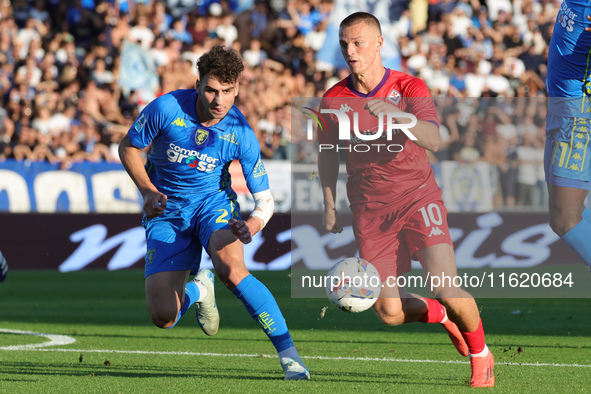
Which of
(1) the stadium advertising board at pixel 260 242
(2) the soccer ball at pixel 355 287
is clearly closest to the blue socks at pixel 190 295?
(2) the soccer ball at pixel 355 287

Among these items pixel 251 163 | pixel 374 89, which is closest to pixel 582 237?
pixel 374 89

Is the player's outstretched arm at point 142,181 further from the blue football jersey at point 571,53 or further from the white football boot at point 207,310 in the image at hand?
the blue football jersey at point 571,53

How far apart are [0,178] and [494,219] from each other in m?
7.25

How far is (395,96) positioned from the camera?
5.83 meters

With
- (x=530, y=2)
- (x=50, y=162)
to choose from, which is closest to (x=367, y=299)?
(x=50, y=162)

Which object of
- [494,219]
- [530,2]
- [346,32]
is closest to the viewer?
[346,32]

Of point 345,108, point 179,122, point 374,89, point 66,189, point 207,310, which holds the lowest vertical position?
point 66,189

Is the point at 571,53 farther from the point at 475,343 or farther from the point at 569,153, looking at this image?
the point at 475,343

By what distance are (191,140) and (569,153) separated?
277 cm

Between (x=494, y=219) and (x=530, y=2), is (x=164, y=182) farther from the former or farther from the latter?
(x=530, y=2)

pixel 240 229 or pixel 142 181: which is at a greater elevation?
pixel 142 181

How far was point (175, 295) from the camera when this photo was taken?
640cm

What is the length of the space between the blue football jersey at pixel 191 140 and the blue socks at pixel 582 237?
2268 millimetres

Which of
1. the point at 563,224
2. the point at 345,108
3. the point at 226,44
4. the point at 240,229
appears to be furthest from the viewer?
the point at 226,44
